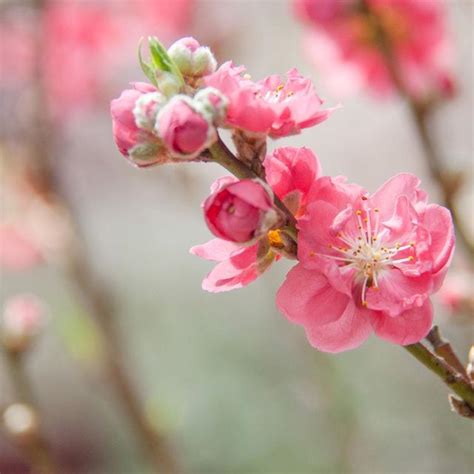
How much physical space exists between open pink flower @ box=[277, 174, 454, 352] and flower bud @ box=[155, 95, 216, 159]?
8cm

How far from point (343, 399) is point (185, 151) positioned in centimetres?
120

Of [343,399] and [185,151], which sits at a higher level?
[185,151]

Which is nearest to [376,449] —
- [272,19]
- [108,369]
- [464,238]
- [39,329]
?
[108,369]

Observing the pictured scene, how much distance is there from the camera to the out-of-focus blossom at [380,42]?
1.12 metres

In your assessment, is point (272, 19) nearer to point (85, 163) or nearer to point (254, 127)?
point (85, 163)

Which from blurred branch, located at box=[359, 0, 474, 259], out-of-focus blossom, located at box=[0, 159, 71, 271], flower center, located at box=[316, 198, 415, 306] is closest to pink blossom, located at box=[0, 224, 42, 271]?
out-of-focus blossom, located at box=[0, 159, 71, 271]

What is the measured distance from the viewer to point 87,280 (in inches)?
53.8

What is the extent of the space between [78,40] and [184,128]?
53.8 inches

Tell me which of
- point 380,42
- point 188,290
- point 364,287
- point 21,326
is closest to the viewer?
point 364,287

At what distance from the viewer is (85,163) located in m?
2.81

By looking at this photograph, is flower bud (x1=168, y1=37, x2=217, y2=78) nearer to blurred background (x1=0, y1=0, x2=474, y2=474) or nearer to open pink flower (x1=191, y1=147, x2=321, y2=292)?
open pink flower (x1=191, y1=147, x2=321, y2=292)

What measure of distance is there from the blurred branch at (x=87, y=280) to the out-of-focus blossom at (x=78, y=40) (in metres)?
0.26

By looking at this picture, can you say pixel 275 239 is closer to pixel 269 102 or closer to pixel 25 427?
pixel 269 102

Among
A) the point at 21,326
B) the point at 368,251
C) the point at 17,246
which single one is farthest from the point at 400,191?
the point at 17,246
